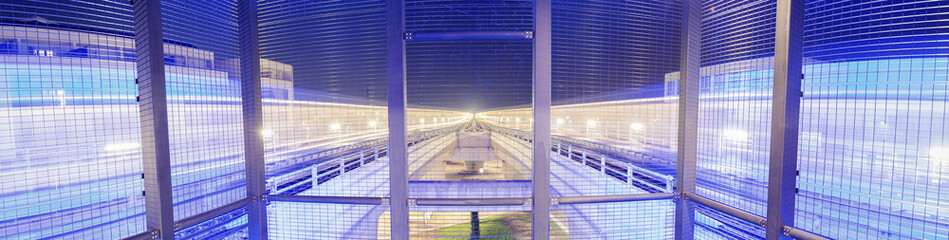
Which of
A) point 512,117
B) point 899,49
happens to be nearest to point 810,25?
point 899,49

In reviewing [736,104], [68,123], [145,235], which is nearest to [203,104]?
[68,123]

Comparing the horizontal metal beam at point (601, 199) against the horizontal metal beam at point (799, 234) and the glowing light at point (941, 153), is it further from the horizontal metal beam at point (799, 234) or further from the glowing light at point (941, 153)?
the glowing light at point (941, 153)

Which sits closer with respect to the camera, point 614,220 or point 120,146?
point 120,146

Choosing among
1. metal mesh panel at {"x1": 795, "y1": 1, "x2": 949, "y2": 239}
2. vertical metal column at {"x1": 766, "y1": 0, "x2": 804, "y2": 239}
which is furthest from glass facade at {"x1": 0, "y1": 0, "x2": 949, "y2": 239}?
vertical metal column at {"x1": 766, "y1": 0, "x2": 804, "y2": 239}

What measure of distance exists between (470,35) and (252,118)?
2431mm

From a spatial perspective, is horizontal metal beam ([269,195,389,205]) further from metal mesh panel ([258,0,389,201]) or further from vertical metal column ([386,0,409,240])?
vertical metal column ([386,0,409,240])

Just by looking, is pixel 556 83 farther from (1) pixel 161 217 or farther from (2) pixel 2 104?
(2) pixel 2 104

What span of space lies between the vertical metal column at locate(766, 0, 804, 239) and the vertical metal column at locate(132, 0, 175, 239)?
5.00 metres

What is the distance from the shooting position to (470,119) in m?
2.89

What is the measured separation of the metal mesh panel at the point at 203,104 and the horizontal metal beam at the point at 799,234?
5193mm

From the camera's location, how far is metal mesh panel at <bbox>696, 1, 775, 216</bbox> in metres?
2.52

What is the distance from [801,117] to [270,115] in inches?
197

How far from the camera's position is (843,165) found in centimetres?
230

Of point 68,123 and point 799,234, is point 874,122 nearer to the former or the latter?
point 799,234
